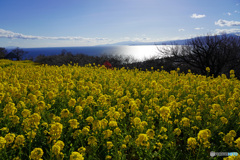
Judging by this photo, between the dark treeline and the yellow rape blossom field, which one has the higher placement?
the dark treeline

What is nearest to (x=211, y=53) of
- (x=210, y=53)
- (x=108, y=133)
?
(x=210, y=53)

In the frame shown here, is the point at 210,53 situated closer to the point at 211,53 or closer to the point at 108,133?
the point at 211,53

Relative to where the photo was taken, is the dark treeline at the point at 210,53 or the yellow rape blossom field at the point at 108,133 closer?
the yellow rape blossom field at the point at 108,133

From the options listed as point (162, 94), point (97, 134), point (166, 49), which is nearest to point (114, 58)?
point (166, 49)

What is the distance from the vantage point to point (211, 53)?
14633 millimetres

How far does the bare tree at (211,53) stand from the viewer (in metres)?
14.6

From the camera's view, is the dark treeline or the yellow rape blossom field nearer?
the yellow rape blossom field

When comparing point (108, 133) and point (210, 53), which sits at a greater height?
point (210, 53)

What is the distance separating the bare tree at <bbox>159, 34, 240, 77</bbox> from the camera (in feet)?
47.8

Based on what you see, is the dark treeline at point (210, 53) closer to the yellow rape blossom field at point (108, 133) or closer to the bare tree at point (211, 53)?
the bare tree at point (211, 53)

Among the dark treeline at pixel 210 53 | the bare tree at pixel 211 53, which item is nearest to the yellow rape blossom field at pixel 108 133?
the dark treeline at pixel 210 53

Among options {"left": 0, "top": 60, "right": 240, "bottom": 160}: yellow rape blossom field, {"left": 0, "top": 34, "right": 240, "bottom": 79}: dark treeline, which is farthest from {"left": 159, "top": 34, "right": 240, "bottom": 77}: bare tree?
{"left": 0, "top": 60, "right": 240, "bottom": 160}: yellow rape blossom field

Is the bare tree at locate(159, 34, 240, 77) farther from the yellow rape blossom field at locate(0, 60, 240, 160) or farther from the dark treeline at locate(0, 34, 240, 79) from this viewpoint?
the yellow rape blossom field at locate(0, 60, 240, 160)

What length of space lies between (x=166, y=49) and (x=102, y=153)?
14.8 metres
